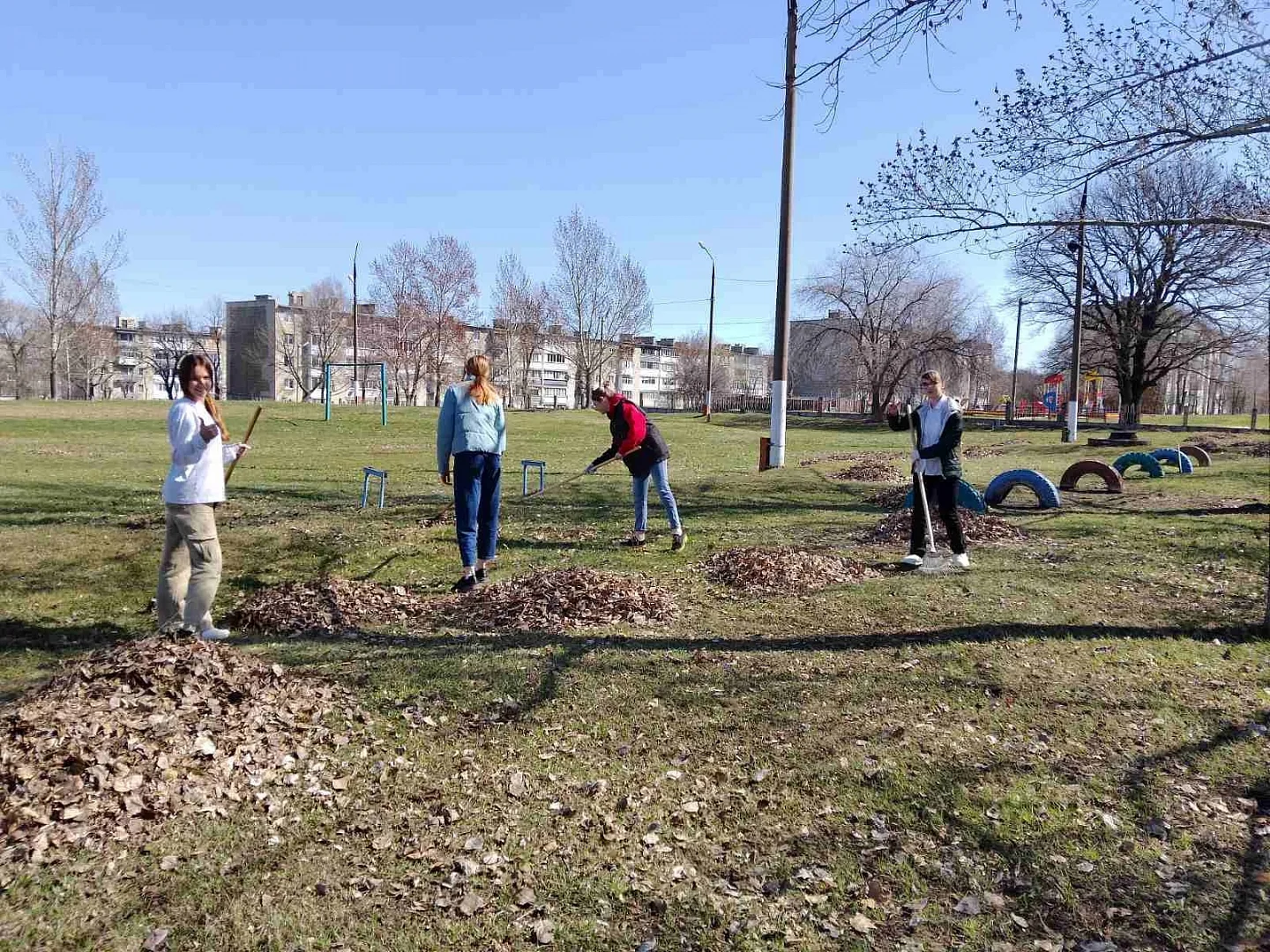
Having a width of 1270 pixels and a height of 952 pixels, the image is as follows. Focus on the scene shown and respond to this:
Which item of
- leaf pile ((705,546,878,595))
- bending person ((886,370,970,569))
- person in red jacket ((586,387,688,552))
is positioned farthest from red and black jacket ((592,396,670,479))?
bending person ((886,370,970,569))

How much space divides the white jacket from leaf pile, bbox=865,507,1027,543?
277 inches

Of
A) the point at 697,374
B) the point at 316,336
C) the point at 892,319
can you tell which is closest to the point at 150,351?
the point at 316,336

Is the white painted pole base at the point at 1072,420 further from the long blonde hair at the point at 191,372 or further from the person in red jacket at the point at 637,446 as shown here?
the long blonde hair at the point at 191,372

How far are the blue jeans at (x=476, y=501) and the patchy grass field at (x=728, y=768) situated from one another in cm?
64

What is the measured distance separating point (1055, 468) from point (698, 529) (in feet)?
45.7

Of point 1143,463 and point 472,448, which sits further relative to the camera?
point 1143,463

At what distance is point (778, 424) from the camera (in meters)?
15.4

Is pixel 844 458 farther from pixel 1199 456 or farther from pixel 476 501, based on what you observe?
pixel 476 501

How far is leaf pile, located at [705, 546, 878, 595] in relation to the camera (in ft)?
24.9

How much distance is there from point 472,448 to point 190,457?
2.05m

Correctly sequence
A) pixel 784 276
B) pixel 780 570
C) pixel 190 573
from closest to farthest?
pixel 190 573, pixel 780 570, pixel 784 276

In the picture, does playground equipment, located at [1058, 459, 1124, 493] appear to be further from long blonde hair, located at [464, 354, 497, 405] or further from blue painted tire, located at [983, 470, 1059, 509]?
long blonde hair, located at [464, 354, 497, 405]

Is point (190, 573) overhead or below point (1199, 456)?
below

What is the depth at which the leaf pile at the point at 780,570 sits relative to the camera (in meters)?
7.59
